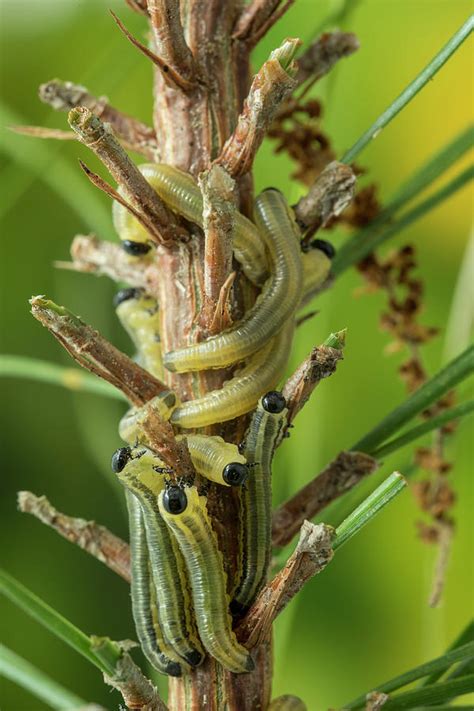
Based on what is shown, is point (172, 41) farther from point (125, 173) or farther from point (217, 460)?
point (217, 460)

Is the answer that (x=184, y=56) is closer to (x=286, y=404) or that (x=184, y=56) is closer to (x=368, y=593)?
(x=286, y=404)

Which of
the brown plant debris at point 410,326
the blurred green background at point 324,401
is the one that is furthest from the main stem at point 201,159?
the blurred green background at point 324,401

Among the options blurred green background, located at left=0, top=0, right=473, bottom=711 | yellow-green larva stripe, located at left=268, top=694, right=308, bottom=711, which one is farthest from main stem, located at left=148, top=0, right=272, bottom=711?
blurred green background, located at left=0, top=0, right=473, bottom=711

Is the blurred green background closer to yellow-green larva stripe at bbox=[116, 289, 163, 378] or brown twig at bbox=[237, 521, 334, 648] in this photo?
yellow-green larva stripe at bbox=[116, 289, 163, 378]

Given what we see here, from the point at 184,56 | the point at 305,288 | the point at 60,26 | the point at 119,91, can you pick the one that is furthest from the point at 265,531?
the point at 60,26

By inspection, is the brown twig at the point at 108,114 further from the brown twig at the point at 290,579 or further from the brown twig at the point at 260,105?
the brown twig at the point at 290,579

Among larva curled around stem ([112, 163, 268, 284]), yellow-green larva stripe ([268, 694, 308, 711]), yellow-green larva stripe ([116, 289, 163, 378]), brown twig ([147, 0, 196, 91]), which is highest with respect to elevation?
brown twig ([147, 0, 196, 91])

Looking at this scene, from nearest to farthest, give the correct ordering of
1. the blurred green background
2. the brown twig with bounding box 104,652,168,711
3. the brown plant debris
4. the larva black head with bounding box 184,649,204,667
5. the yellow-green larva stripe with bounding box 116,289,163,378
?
the brown twig with bounding box 104,652,168,711, the larva black head with bounding box 184,649,204,667, the yellow-green larva stripe with bounding box 116,289,163,378, the brown plant debris, the blurred green background
